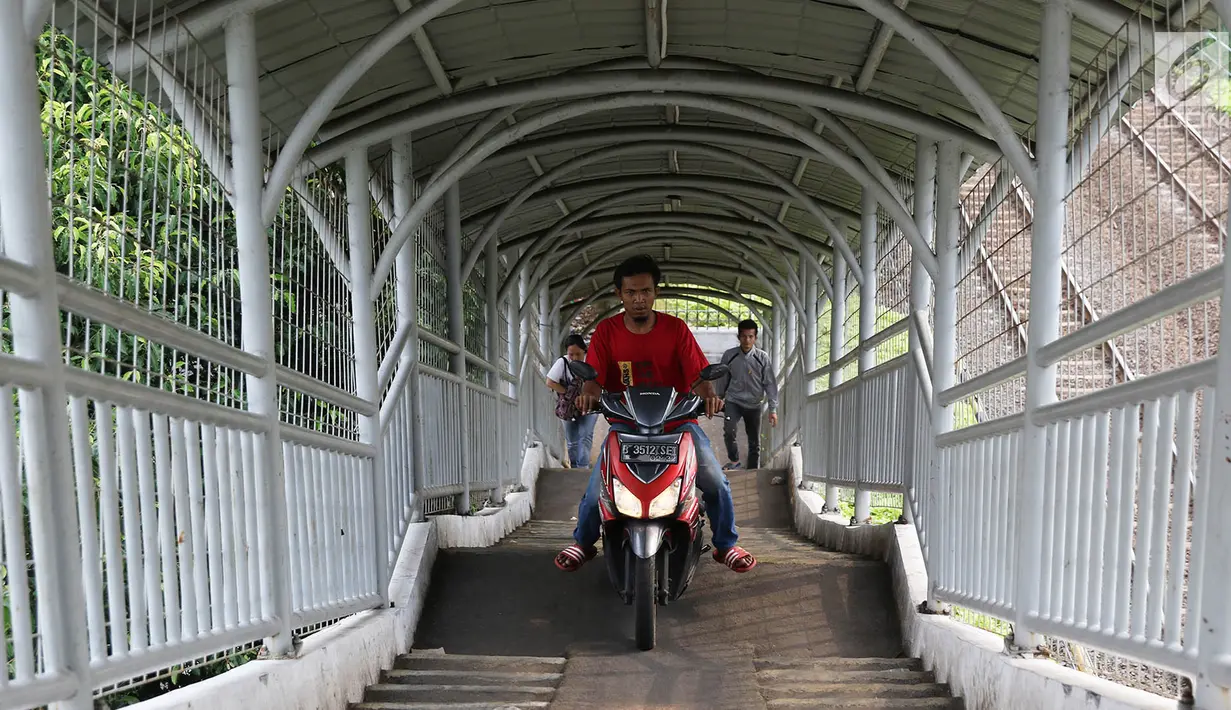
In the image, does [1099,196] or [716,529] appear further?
[716,529]

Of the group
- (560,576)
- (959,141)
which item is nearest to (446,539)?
(560,576)

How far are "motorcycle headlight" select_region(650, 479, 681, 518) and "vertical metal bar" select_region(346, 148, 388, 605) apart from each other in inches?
53.5

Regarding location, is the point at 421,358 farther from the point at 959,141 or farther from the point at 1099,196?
the point at 1099,196

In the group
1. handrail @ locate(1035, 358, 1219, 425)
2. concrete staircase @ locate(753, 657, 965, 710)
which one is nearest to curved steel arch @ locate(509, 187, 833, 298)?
concrete staircase @ locate(753, 657, 965, 710)

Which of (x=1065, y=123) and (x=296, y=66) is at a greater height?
(x=296, y=66)

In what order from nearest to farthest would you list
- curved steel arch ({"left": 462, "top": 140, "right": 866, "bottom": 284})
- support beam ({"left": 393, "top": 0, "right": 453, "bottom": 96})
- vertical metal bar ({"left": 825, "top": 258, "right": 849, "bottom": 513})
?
1. support beam ({"left": 393, "top": 0, "right": 453, "bottom": 96})
2. curved steel arch ({"left": 462, "top": 140, "right": 866, "bottom": 284})
3. vertical metal bar ({"left": 825, "top": 258, "right": 849, "bottom": 513})

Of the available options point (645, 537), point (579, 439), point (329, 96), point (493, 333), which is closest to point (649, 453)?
point (645, 537)

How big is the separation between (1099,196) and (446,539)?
4.42 m

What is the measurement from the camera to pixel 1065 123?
4.61 metres

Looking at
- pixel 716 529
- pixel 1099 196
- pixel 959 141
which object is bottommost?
pixel 716 529

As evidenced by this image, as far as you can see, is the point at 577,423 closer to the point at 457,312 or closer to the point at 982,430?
the point at 457,312

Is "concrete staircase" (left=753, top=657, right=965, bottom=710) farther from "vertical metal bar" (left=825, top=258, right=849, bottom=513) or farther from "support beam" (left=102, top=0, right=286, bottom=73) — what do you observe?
"vertical metal bar" (left=825, top=258, right=849, bottom=513)

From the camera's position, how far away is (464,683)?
5301 millimetres

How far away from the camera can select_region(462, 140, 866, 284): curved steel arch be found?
9117 mm
